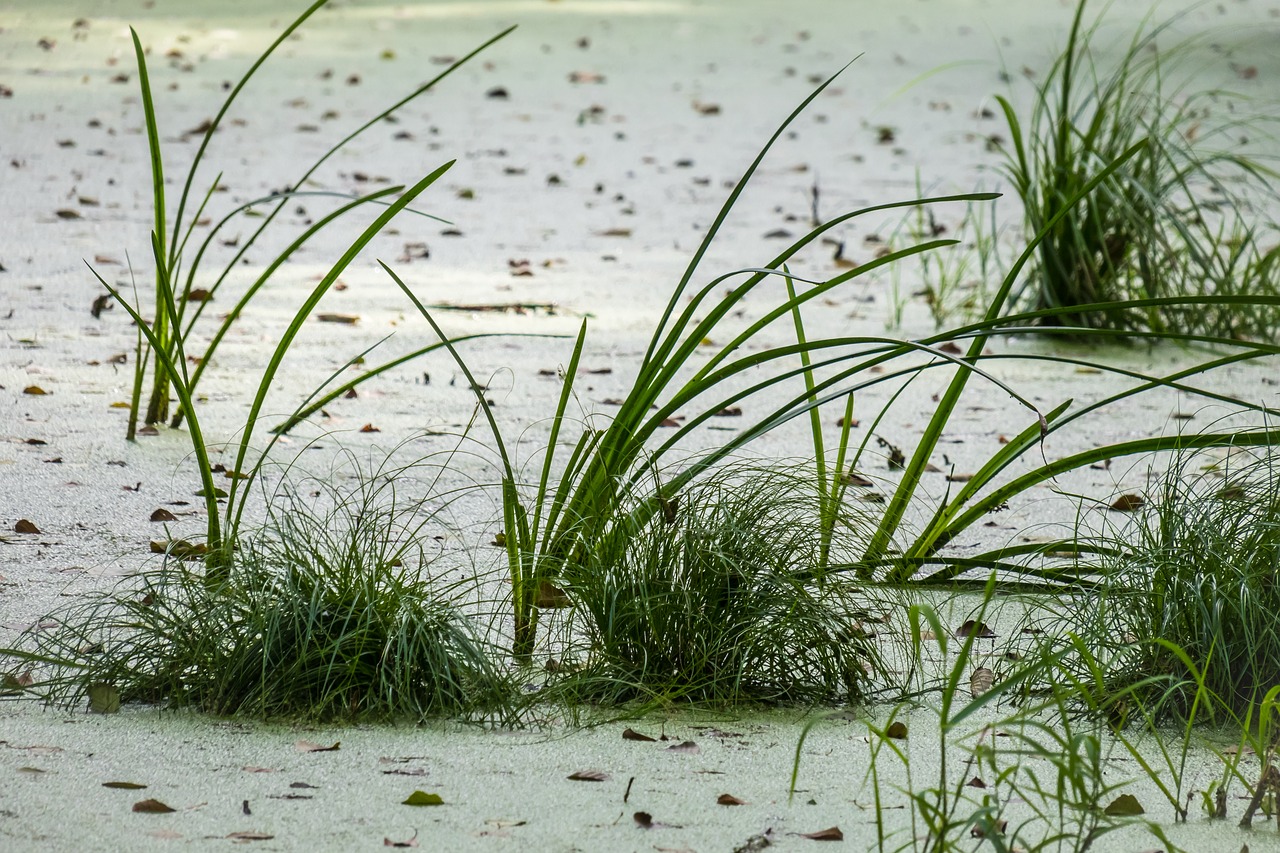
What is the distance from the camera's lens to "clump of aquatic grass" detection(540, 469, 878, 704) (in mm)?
2107

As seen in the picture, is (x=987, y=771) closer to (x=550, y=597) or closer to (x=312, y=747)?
(x=550, y=597)

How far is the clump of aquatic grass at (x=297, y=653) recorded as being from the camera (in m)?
2.01

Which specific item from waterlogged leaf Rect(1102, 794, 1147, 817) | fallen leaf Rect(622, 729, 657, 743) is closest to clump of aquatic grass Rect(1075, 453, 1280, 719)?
waterlogged leaf Rect(1102, 794, 1147, 817)

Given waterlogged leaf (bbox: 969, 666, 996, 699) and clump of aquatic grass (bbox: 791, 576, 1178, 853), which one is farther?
waterlogged leaf (bbox: 969, 666, 996, 699)

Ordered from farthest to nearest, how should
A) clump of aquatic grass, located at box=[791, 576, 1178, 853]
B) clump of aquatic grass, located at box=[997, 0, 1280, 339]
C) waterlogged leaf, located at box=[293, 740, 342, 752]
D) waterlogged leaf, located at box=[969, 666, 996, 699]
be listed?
1. clump of aquatic grass, located at box=[997, 0, 1280, 339]
2. waterlogged leaf, located at box=[969, 666, 996, 699]
3. waterlogged leaf, located at box=[293, 740, 342, 752]
4. clump of aquatic grass, located at box=[791, 576, 1178, 853]

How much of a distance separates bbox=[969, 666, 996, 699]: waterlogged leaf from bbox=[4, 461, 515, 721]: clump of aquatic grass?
75cm

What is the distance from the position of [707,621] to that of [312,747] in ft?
2.00

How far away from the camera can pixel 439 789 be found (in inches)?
71.8

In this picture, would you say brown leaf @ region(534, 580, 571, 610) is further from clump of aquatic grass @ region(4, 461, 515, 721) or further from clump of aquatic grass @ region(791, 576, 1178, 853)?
clump of aquatic grass @ region(791, 576, 1178, 853)

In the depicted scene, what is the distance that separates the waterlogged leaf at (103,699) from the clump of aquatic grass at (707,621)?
655 millimetres

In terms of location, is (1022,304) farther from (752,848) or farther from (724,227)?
(752,848)

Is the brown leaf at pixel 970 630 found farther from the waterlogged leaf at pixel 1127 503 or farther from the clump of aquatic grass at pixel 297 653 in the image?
the clump of aquatic grass at pixel 297 653

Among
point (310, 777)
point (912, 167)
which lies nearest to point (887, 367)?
point (310, 777)

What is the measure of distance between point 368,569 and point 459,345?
8.67ft
